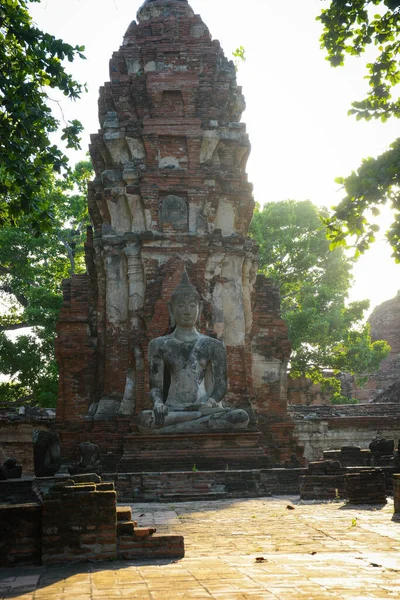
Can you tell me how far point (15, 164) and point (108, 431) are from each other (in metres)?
A: 7.09

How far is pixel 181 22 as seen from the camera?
57.8 feet

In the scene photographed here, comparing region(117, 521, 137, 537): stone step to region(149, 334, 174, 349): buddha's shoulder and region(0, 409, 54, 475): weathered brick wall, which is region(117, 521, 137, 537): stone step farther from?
region(0, 409, 54, 475): weathered brick wall

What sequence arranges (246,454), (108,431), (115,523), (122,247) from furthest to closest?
1. (122,247)
2. (108,431)
3. (246,454)
4. (115,523)

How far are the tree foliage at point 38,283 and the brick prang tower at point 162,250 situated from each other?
7.61 m

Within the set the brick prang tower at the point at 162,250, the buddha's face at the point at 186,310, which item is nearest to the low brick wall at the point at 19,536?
the buddha's face at the point at 186,310

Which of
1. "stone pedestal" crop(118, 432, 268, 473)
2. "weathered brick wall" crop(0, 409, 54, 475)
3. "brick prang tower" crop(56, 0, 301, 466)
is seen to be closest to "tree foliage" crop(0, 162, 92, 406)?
"weathered brick wall" crop(0, 409, 54, 475)

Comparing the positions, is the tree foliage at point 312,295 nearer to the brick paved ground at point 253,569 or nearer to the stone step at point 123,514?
the brick paved ground at point 253,569

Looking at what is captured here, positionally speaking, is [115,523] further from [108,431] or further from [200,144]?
[200,144]

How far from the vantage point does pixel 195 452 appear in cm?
1238

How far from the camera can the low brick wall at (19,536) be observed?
17.2 feet

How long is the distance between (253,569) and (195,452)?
772 centimetres

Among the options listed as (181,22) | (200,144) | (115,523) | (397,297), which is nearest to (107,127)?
(200,144)

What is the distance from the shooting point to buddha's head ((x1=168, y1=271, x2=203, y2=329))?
541 inches

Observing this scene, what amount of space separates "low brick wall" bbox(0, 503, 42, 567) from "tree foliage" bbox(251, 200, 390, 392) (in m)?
21.0
